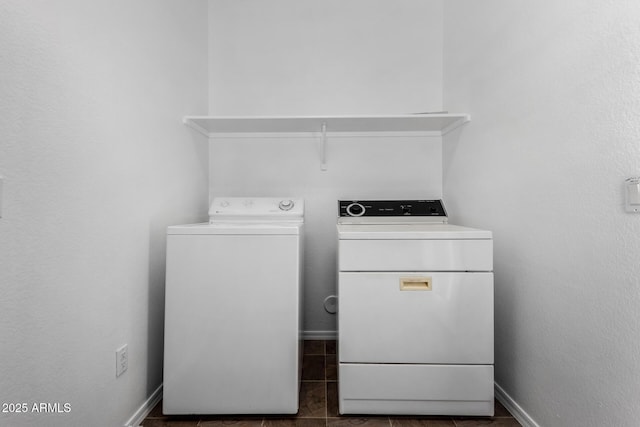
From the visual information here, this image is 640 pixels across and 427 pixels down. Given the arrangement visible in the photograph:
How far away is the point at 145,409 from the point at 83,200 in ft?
3.27

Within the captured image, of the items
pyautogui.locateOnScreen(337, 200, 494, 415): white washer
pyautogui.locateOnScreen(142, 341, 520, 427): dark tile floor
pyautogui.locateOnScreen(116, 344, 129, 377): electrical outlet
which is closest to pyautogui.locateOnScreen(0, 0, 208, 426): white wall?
pyautogui.locateOnScreen(116, 344, 129, 377): electrical outlet

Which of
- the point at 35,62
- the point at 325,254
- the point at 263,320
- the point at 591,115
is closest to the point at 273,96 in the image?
the point at 325,254

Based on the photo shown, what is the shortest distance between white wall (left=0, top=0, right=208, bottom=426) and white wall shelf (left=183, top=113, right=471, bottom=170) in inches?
15.2

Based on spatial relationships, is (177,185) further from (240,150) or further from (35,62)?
(35,62)

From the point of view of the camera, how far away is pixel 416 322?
4.15ft

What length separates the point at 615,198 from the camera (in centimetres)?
88

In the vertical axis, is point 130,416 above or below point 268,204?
below

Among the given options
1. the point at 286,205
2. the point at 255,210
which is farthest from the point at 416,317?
the point at 255,210

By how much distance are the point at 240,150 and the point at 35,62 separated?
52.7 inches

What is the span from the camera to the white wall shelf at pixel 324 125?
1769 mm

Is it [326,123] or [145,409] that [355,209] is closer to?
[326,123]

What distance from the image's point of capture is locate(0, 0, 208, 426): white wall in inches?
30.3

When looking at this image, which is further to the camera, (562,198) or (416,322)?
(416,322)

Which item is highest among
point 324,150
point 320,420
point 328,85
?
point 328,85
